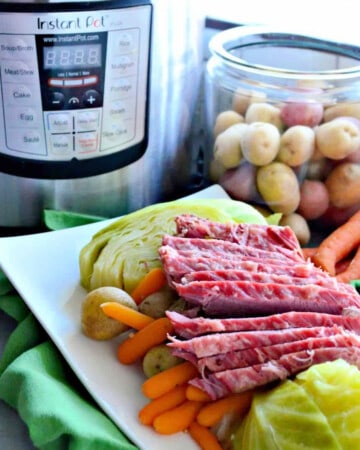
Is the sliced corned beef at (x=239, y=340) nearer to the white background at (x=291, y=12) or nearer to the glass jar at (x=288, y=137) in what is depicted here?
the glass jar at (x=288, y=137)

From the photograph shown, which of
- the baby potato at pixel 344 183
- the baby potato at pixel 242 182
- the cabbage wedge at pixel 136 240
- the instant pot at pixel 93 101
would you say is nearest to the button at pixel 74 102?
the instant pot at pixel 93 101

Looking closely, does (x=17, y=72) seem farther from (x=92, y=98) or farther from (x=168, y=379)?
(x=168, y=379)

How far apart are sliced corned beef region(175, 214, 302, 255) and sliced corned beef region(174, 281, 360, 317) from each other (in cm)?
9

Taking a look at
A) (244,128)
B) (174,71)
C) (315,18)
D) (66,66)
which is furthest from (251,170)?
(315,18)

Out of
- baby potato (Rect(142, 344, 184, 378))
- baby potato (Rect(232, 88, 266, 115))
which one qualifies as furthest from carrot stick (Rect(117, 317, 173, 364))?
baby potato (Rect(232, 88, 266, 115))

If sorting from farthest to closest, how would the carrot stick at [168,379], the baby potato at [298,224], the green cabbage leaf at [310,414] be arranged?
the baby potato at [298,224] → the carrot stick at [168,379] → the green cabbage leaf at [310,414]

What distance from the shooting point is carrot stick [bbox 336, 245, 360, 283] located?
3.24 feet

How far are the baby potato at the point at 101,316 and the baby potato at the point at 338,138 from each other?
13.9 inches

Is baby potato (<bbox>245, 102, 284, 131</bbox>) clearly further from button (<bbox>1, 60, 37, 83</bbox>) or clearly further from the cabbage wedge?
button (<bbox>1, 60, 37, 83</bbox>)

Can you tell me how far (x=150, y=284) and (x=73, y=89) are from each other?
25 cm

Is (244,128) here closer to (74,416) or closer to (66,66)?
(66,66)

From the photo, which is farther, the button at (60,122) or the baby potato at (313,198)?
the baby potato at (313,198)

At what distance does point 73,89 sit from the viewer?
3.02ft

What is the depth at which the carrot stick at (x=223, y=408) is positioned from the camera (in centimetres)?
72
